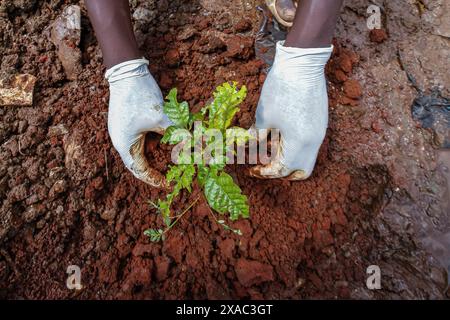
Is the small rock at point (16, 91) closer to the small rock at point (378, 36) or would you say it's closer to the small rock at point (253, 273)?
the small rock at point (253, 273)

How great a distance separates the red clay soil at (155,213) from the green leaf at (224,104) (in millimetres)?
328

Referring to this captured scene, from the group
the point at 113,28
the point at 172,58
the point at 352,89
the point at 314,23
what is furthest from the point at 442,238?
the point at 113,28

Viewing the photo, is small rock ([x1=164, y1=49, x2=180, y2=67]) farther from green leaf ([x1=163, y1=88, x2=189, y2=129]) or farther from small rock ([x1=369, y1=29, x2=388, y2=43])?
small rock ([x1=369, y1=29, x2=388, y2=43])

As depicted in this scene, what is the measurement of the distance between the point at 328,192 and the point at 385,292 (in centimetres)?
51

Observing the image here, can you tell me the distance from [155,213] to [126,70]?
708mm

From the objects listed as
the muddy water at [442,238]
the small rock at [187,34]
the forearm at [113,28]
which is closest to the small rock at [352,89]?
the muddy water at [442,238]

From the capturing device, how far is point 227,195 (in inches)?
51.6

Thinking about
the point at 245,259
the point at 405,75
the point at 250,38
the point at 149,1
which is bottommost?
the point at 245,259

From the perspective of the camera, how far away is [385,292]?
1416 mm

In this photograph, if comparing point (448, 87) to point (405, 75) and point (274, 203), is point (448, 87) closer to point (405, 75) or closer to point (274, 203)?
point (405, 75)

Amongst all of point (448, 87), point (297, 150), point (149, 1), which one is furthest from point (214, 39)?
point (448, 87)

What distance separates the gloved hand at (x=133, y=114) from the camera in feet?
5.01

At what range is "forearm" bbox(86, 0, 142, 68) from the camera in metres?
1.50

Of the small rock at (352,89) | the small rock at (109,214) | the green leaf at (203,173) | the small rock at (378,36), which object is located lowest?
the small rock at (109,214)
